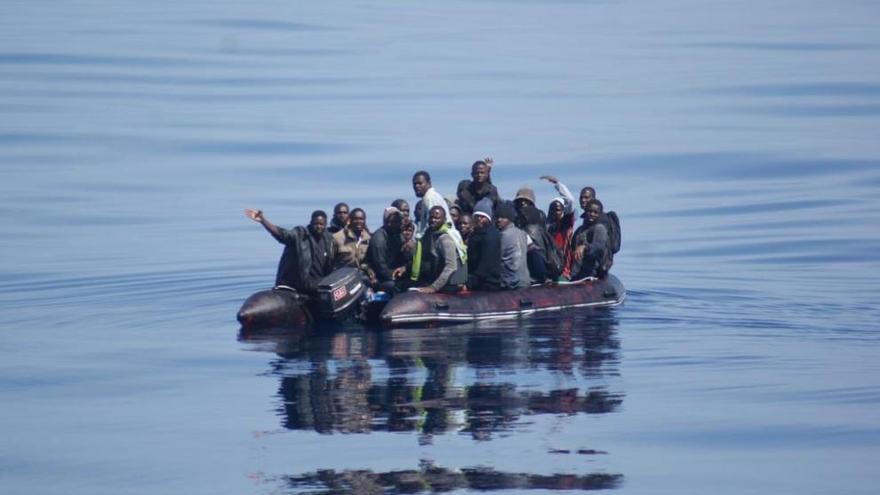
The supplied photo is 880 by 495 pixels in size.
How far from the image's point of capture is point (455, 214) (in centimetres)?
2475

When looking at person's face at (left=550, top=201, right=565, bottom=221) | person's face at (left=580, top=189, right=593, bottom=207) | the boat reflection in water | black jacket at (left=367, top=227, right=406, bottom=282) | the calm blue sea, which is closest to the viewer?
the boat reflection in water

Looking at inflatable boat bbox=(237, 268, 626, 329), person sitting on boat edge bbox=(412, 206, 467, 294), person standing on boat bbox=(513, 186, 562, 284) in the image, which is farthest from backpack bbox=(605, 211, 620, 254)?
person sitting on boat edge bbox=(412, 206, 467, 294)

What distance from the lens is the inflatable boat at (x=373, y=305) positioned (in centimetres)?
2364

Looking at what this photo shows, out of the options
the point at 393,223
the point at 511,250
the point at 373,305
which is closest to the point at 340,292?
the point at 373,305

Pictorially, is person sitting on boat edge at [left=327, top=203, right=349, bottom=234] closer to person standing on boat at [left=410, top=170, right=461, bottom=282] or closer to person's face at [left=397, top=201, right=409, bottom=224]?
person's face at [left=397, top=201, right=409, bottom=224]

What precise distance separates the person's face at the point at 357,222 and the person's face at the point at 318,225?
599 mm

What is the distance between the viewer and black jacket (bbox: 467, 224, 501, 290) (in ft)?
78.1

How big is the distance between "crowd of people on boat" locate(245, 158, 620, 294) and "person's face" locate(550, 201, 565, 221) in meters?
0.34

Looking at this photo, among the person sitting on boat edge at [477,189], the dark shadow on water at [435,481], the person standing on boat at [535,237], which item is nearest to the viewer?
the dark shadow on water at [435,481]

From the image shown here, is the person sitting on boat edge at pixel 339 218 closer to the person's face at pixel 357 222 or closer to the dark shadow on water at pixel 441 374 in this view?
the person's face at pixel 357 222

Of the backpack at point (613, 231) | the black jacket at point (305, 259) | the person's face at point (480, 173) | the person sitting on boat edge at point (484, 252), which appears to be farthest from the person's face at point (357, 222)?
the backpack at point (613, 231)

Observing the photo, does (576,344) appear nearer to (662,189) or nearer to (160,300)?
(160,300)

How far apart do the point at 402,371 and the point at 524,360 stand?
5.50 ft

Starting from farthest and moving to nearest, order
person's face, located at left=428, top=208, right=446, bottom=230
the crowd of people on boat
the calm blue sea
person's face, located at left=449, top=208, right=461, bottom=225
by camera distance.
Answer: person's face, located at left=449, top=208, right=461, bottom=225, the crowd of people on boat, person's face, located at left=428, top=208, right=446, bottom=230, the calm blue sea
